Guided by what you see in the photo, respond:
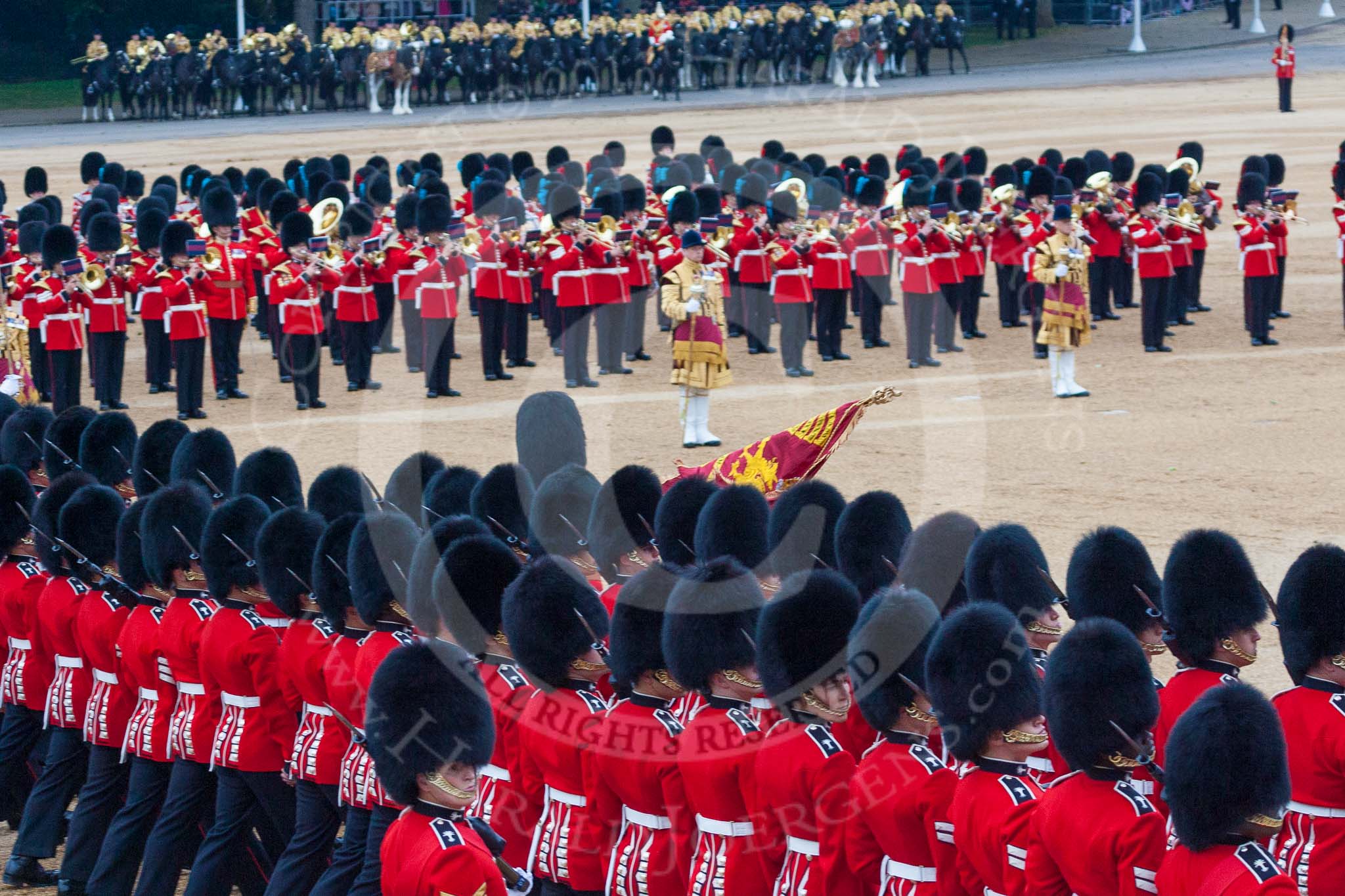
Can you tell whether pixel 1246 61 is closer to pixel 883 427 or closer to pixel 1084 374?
pixel 1084 374

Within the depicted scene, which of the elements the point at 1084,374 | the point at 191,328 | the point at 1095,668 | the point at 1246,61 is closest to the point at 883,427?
the point at 1084,374

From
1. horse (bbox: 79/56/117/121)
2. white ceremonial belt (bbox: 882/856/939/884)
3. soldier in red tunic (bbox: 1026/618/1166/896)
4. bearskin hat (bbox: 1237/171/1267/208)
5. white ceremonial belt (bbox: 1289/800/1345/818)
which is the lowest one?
white ceremonial belt (bbox: 882/856/939/884)

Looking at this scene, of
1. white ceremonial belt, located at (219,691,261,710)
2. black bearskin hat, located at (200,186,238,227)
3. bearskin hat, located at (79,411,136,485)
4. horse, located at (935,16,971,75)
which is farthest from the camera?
horse, located at (935,16,971,75)

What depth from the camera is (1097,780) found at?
3.77 m

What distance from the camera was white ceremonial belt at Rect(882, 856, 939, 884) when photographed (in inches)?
157

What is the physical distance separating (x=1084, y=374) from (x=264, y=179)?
8.04 meters

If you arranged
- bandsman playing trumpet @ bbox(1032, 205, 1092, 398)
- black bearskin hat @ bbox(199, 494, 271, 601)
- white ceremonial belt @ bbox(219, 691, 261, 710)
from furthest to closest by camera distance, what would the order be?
bandsman playing trumpet @ bbox(1032, 205, 1092, 398), black bearskin hat @ bbox(199, 494, 271, 601), white ceremonial belt @ bbox(219, 691, 261, 710)

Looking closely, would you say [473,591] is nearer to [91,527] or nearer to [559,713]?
[559,713]

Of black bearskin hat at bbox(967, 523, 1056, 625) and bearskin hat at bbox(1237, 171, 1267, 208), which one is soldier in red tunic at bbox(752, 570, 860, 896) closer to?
black bearskin hat at bbox(967, 523, 1056, 625)

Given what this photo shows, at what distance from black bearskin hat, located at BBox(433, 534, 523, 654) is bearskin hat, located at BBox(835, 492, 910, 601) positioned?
1181mm

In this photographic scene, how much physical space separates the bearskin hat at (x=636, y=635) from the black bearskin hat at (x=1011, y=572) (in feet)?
3.48

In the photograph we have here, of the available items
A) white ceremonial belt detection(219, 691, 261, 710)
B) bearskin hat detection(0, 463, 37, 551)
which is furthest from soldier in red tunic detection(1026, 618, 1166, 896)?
bearskin hat detection(0, 463, 37, 551)

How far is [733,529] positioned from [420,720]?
1.99 metres

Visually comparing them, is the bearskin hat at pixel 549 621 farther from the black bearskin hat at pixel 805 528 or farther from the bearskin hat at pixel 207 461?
the bearskin hat at pixel 207 461
